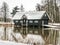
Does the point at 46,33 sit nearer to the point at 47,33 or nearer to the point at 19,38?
the point at 47,33

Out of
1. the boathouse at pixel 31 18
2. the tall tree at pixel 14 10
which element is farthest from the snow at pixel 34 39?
the tall tree at pixel 14 10

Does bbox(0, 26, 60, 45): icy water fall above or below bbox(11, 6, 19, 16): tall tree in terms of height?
below

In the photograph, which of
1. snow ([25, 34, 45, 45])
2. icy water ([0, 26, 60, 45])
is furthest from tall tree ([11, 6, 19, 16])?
snow ([25, 34, 45, 45])

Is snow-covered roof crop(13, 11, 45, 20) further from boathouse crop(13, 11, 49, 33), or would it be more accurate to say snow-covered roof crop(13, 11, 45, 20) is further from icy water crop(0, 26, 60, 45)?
icy water crop(0, 26, 60, 45)

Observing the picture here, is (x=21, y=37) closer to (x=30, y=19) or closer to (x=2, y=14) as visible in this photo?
(x=30, y=19)

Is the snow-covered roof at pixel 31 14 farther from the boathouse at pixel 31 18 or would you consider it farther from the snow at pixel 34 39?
the snow at pixel 34 39

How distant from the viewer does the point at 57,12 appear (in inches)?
54.5

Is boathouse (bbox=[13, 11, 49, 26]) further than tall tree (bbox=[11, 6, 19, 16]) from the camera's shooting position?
No

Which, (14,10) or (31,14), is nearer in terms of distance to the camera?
(31,14)

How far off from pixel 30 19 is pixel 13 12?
24 centimetres

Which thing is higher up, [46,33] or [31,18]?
[31,18]

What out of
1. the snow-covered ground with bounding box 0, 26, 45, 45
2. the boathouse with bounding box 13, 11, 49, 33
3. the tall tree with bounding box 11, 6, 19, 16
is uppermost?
the tall tree with bounding box 11, 6, 19, 16

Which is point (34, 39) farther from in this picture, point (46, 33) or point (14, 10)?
point (14, 10)

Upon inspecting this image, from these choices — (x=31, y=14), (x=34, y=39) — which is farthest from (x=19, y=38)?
(x=31, y=14)
